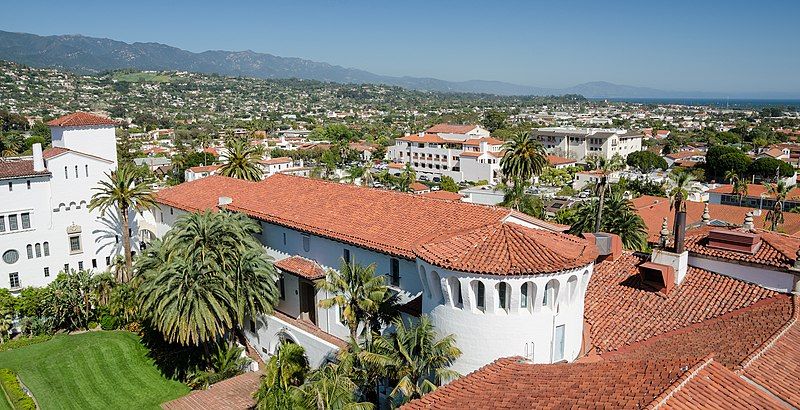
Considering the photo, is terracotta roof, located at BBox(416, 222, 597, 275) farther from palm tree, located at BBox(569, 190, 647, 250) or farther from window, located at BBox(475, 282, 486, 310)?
palm tree, located at BBox(569, 190, 647, 250)

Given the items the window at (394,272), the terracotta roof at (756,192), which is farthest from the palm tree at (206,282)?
the terracotta roof at (756,192)

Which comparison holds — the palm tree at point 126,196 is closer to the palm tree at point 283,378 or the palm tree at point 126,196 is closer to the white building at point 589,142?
the palm tree at point 283,378

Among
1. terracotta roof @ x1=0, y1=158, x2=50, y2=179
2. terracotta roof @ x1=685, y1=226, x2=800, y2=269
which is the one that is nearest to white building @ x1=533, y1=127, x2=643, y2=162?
terracotta roof @ x1=0, y1=158, x2=50, y2=179

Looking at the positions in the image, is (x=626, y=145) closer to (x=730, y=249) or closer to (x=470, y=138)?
(x=470, y=138)

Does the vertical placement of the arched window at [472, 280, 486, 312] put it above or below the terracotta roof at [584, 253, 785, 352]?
above

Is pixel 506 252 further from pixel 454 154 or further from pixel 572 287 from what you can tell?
pixel 454 154

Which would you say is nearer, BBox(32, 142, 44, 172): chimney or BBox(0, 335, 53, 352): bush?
BBox(0, 335, 53, 352): bush

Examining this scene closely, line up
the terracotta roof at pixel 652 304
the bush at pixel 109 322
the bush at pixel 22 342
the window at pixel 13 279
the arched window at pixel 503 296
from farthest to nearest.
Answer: the window at pixel 13 279 < the bush at pixel 109 322 < the bush at pixel 22 342 < the terracotta roof at pixel 652 304 < the arched window at pixel 503 296
